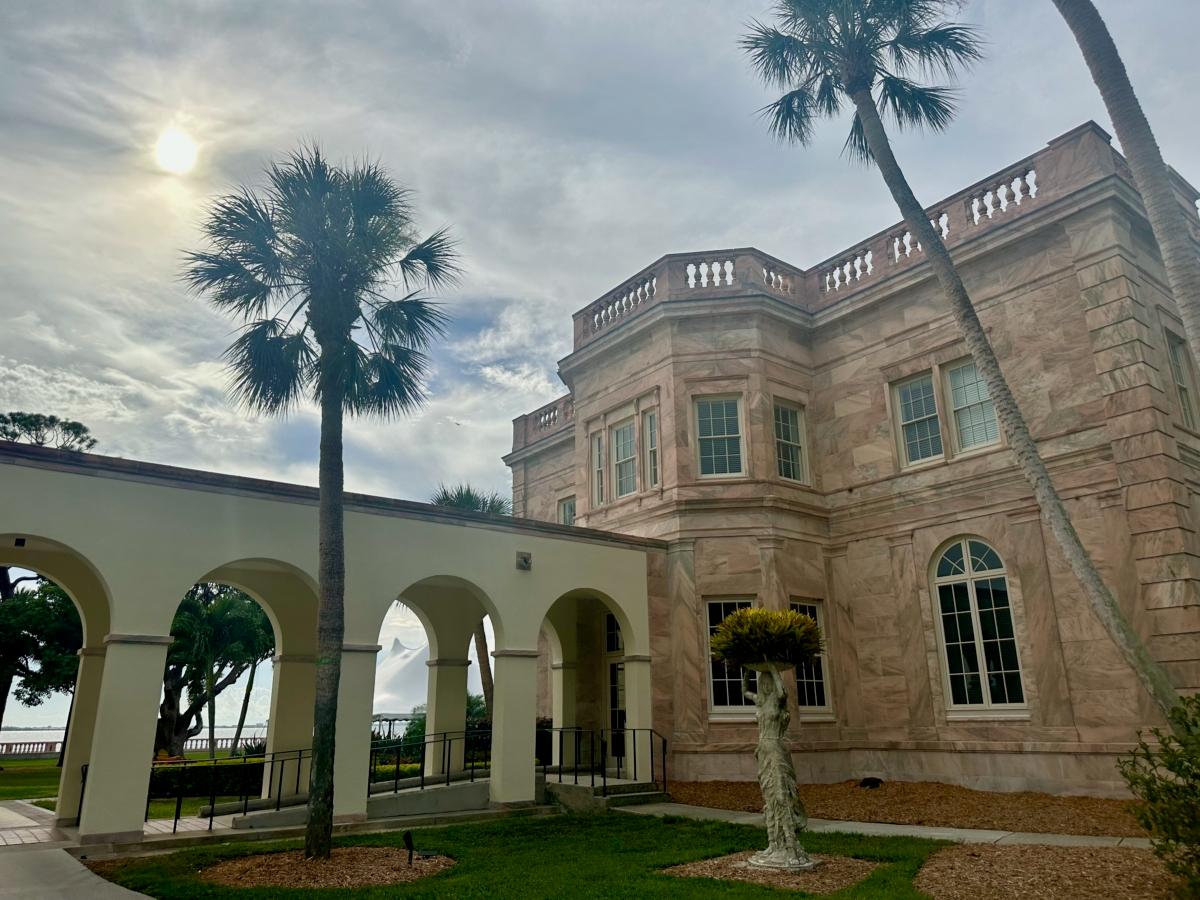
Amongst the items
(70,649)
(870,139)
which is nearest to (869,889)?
(870,139)

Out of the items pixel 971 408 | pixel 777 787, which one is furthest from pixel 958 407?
pixel 777 787

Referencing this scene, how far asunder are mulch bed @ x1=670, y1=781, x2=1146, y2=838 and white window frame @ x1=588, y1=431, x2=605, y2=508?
7639 millimetres

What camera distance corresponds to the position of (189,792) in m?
19.7

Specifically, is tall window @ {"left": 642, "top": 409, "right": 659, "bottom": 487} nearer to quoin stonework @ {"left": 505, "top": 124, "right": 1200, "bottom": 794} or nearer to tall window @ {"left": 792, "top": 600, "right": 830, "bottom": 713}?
quoin stonework @ {"left": 505, "top": 124, "right": 1200, "bottom": 794}

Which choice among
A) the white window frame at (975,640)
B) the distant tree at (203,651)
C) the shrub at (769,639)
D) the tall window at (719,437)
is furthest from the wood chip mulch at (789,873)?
the distant tree at (203,651)

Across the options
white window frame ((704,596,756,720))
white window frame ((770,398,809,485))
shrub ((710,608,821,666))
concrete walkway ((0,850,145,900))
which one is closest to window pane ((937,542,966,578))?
white window frame ((770,398,809,485))

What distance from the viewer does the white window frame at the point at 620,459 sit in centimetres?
2056

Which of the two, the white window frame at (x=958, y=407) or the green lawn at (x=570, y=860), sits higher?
the white window frame at (x=958, y=407)

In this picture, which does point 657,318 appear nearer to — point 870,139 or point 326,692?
point 870,139

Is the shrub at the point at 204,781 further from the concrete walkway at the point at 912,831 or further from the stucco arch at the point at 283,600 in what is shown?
the concrete walkway at the point at 912,831

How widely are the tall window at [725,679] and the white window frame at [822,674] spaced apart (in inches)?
41.5

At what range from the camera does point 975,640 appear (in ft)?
52.3

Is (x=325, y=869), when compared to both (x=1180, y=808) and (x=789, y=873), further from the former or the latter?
(x=1180, y=808)

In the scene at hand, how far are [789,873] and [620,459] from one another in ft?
42.8
